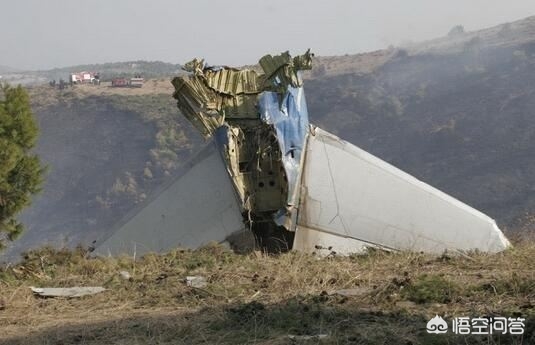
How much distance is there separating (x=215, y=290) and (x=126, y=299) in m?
1.04

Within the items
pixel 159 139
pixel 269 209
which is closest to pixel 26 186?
pixel 269 209

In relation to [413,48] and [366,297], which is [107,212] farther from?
[366,297]

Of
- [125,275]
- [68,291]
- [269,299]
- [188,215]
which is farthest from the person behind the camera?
[188,215]

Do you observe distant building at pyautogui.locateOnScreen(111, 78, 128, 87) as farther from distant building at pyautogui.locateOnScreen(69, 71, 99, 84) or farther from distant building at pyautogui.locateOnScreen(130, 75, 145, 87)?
distant building at pyautogui.locateOnScreen(69, 71, 99, 84)

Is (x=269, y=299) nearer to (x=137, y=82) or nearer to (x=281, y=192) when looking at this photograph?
(x=281, y=192)

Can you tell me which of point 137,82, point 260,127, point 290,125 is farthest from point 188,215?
point 137,82

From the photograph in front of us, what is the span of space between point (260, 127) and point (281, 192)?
109 cm

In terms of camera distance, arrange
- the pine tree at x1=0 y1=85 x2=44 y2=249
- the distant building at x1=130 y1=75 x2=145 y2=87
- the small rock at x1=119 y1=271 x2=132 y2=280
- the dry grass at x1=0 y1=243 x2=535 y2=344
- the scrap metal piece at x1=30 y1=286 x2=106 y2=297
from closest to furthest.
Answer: the dry grass at x1=0 y1=243 x2=535 y2=344 < the scrap metal piece at x1=30 y1=286 x2=106 y2=297 < the small rock at x1=119 y1=271 x2=132 y2=280 < the pine tree at x1=0 y1=85 x2=44 y2=249 < the distant building at x1=130 y1=75 x2=145 y2=87

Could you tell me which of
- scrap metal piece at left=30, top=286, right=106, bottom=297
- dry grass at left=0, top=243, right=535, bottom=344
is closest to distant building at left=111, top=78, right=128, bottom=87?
dry grass at left=0, top=243, right=535, bottom=344

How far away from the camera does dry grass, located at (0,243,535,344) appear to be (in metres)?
6.07

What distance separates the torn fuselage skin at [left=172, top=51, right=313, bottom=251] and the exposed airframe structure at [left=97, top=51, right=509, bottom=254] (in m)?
0.02

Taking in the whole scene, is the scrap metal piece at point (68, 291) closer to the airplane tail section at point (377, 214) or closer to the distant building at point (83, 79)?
the airplane tail section at point (377, 214)

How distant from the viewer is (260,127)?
11.3 meters

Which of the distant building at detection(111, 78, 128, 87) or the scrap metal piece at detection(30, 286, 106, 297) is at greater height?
the distant building at detection(111, 78, 128, 87)
